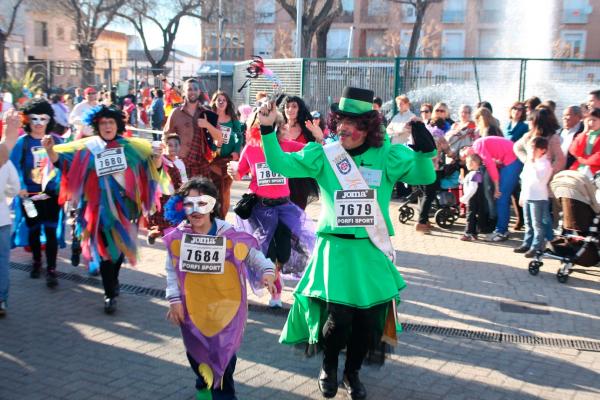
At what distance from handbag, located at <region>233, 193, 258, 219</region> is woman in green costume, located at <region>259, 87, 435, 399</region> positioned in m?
2.03

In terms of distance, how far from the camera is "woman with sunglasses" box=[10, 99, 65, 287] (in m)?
7.52

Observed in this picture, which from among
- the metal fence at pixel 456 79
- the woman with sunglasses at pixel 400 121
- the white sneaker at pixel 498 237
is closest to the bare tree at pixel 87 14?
the metal fence at pixel 456 79

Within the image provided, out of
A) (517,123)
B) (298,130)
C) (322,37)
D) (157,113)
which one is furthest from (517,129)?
(322,37)

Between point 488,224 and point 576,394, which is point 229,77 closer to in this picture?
point 488,224

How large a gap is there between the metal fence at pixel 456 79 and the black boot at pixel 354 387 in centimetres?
1046

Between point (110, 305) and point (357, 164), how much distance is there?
10.4 feet

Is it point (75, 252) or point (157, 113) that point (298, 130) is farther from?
point (157, 113)

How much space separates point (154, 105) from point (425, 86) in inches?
400

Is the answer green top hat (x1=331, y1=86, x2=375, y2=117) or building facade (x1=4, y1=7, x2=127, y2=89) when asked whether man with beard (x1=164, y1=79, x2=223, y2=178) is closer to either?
green top hat (x1=331, y1=86, x2=375, y2=117)

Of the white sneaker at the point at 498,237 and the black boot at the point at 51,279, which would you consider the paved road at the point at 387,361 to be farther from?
the white sneaker at the point at 498,237

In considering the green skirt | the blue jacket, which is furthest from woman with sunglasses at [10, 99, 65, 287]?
the blue jacket

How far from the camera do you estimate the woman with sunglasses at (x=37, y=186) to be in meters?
7.52

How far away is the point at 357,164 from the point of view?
4941mm

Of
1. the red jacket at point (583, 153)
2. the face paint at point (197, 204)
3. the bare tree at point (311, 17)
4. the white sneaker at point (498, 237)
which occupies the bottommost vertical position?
the white sneaker at point (498, 237)
